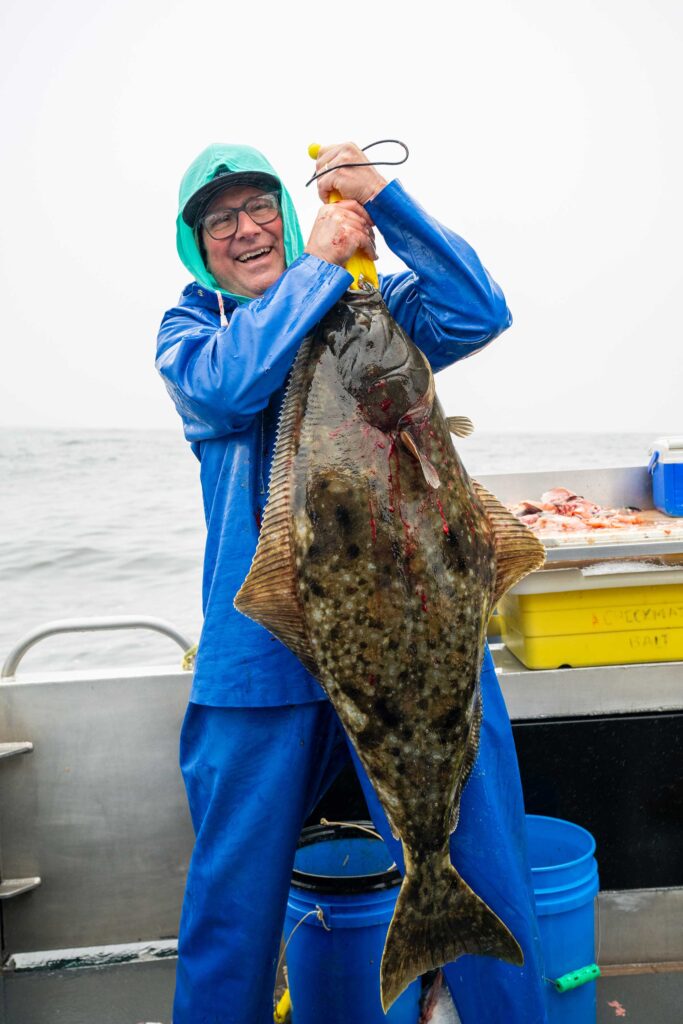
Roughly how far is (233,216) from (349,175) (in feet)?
1.99

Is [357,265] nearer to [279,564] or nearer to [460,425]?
[460,425]

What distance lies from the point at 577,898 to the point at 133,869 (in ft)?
5.81

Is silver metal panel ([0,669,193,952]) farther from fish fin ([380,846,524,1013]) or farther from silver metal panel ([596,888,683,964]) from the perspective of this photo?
fish fin ([380,846,524,1013])

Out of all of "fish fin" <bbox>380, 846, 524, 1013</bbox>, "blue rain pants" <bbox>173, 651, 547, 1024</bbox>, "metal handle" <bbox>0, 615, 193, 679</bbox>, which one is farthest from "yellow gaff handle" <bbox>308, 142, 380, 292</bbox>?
"metal handle" <bbox>0, 615, 193, 679</bbox>

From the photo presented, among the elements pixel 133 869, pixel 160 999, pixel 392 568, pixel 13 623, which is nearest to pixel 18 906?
pixel 133 869

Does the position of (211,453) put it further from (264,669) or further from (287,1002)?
(287,1002)

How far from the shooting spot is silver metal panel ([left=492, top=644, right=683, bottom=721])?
340cm

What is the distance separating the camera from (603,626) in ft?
11.3

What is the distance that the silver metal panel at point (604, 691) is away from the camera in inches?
134

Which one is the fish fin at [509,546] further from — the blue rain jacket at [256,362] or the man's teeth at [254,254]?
the man's teeth at [254,254]

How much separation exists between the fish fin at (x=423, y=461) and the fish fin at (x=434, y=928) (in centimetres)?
77

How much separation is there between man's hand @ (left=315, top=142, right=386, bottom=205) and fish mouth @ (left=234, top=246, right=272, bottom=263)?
1.75 ft

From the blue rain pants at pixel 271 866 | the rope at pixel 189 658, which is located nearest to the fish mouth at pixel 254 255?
the blue rain pants at pixel 271 866

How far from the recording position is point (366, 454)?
5.69ft
